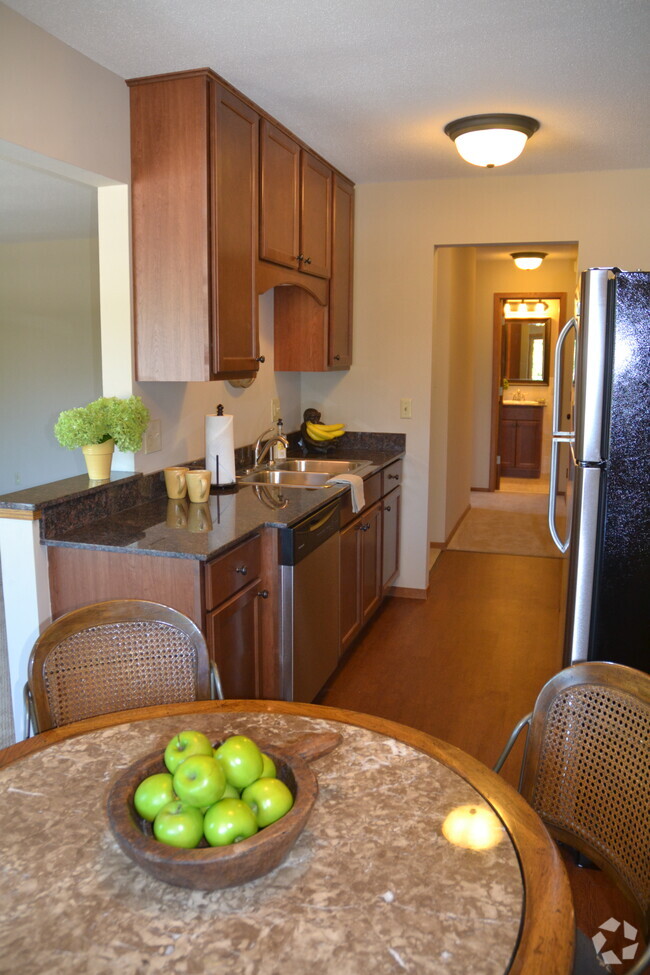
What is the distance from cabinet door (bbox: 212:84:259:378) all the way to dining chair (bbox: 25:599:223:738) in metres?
1.35

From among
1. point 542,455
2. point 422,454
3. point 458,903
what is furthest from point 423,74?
point 542,455

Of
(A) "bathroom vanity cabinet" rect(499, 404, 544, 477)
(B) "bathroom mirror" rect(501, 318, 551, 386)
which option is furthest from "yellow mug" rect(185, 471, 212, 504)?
(B) "bathroom mirror" rect(501, 318, 551, 386)

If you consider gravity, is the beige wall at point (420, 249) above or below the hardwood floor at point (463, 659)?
above

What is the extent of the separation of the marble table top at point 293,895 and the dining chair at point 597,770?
301 mm

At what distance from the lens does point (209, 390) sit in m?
3.60

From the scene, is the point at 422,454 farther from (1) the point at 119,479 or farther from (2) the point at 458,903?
(2) the point at 458,903

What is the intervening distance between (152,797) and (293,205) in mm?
3015

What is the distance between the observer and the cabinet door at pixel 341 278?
13.8 feet

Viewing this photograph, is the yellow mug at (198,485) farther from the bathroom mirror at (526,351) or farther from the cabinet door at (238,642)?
the bathroom mirror at (526,351)

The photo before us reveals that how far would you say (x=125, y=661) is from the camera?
1783 mm

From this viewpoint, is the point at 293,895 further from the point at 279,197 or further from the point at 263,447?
the point at 263,447

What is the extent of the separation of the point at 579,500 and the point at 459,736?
1153mm

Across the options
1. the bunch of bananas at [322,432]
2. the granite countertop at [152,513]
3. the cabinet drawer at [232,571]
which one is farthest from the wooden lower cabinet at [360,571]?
the cabinet drawer at [232,571]

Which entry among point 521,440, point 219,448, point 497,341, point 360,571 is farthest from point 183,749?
point 521,440
